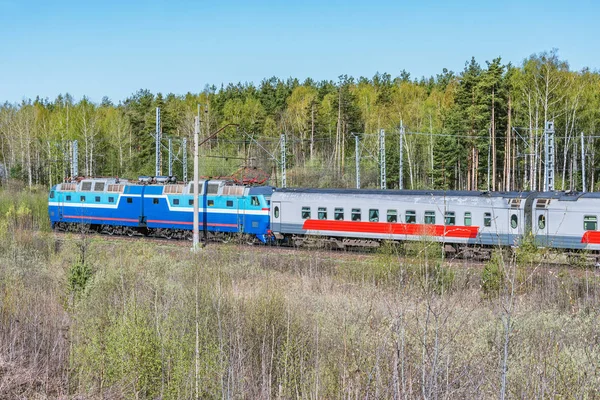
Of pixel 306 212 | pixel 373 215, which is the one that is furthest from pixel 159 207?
pixel 373 215

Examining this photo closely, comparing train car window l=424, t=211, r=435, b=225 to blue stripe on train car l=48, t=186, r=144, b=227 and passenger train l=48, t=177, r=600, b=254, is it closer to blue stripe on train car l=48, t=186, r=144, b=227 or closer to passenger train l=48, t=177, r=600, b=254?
passenger train l=48, t=177, r=600, b=254

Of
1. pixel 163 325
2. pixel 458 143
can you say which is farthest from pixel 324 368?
pixel 458 143

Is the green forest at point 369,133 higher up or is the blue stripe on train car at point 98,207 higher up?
the green forest at point 369,133

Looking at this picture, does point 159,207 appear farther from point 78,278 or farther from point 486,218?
point 78,278

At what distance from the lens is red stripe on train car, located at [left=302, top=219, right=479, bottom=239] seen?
75.5 feet

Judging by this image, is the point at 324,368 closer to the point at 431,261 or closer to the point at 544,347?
the point at 544,347

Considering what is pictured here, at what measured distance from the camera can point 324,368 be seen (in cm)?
866

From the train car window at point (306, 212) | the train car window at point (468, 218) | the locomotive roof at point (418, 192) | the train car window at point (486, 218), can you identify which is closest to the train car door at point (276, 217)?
the locomotive roof at point (418, 192)

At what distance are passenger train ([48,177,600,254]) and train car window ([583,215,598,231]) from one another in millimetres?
31

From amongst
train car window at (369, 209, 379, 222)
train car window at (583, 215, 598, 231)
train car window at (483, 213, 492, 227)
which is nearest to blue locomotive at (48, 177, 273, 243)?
train car window at (369, 209, 379, 222)

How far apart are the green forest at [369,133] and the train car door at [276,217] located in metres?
12.9

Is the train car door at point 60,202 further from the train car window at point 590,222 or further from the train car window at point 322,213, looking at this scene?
the train car window at point 590,222

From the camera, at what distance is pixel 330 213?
26172mm

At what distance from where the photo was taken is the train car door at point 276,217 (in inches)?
1088
